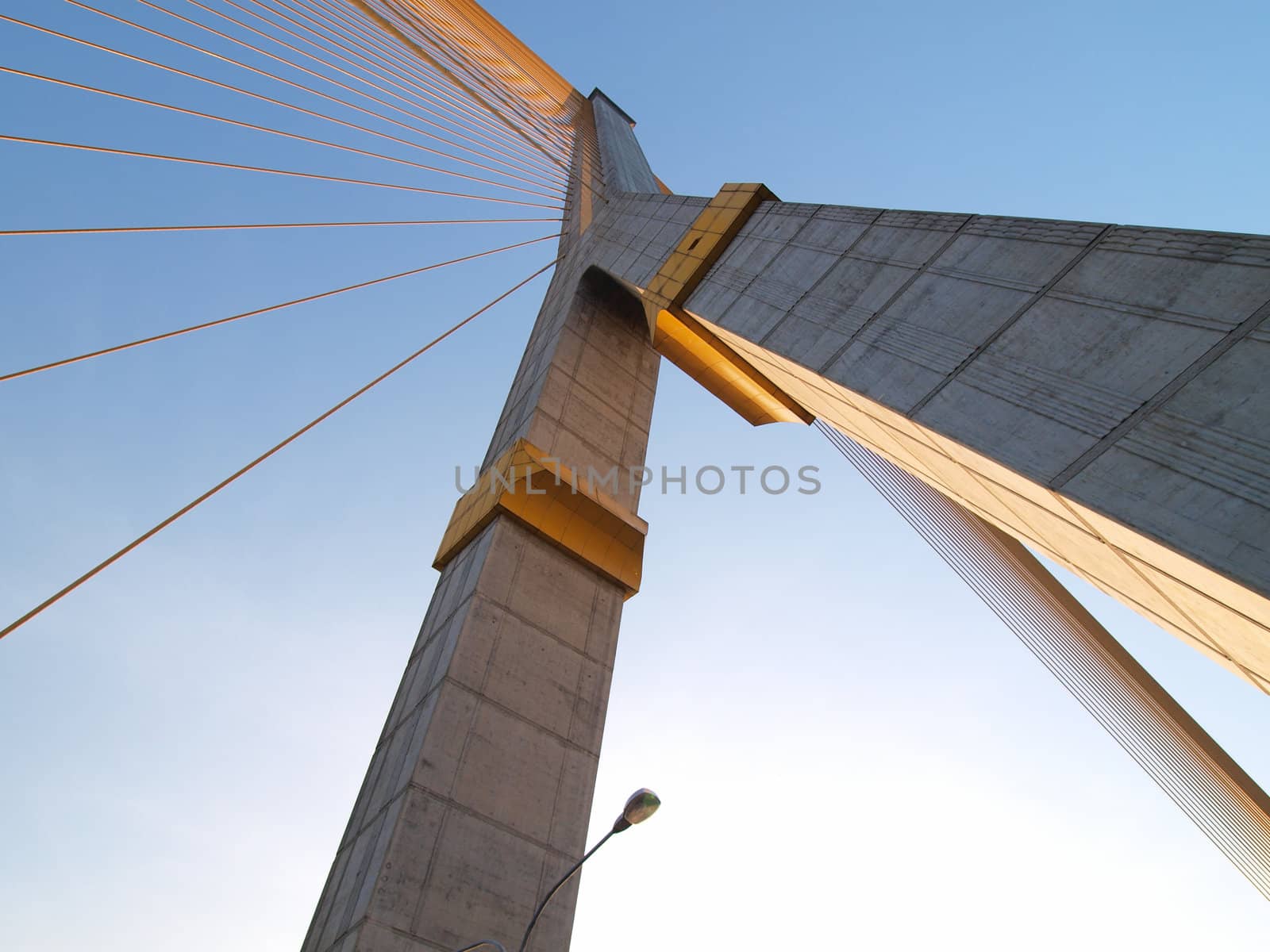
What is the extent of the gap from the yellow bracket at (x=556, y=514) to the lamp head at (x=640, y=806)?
5.75 meters

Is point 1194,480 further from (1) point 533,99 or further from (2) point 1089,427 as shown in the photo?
(1) point 533,99

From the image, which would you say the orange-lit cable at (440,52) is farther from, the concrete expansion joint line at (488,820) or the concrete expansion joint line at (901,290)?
the concrete expansion joint line at (488,820)

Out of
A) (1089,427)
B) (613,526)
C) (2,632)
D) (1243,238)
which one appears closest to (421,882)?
(2,632)

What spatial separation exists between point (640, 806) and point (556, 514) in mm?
6161

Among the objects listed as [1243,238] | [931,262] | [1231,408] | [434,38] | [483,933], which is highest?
[434,38]

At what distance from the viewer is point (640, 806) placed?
5.86 meters

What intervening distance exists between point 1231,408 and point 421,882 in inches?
294

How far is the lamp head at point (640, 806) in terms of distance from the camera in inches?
229

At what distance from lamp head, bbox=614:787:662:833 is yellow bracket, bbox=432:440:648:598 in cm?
575

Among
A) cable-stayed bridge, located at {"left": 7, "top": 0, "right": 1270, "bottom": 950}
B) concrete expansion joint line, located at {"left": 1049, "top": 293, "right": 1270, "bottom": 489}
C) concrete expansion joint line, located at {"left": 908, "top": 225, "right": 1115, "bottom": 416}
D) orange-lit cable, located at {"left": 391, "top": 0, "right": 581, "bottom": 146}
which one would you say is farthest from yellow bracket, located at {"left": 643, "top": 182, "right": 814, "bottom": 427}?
orange-lit cable, located at {"left": 391, "top": 0, "right": 581, "bottom": 146}

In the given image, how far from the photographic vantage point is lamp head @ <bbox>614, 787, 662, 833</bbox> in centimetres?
582

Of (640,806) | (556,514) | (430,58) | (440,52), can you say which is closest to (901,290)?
(640,806)

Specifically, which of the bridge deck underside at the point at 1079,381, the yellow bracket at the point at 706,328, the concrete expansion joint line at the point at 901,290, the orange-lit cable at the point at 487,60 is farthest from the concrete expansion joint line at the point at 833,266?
the orange-lit cable at the point at 487,60

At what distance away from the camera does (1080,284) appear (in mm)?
5410
